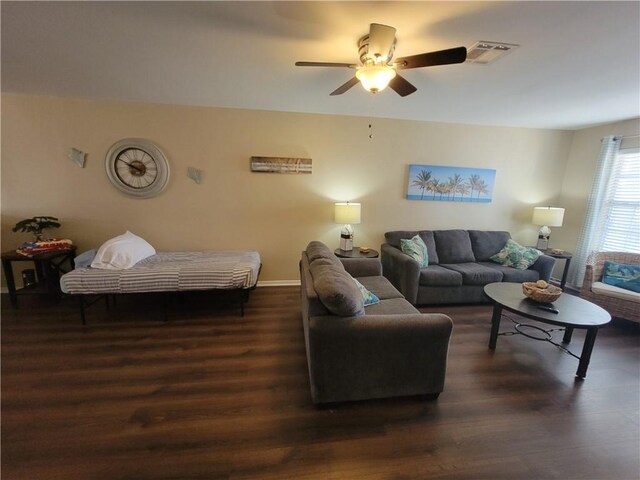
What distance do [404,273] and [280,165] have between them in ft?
7.08

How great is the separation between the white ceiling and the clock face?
0.56 meters

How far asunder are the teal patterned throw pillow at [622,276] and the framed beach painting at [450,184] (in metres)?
1.62

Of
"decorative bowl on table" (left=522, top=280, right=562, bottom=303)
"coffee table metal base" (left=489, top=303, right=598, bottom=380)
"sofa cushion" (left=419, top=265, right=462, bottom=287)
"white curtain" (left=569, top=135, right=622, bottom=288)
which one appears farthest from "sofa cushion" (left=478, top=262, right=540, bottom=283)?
"white curtain" (left=569, top=135, right=622, bottom=288)

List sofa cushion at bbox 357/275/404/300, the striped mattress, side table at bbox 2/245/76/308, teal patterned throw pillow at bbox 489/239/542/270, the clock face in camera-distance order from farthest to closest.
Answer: teal patterned throw pillow at bbox 489/239/542/270 < the clock face < side table at bbox 2/245/76/308 < the striped mattress < sofa cushion at bbox 357/275/404/300

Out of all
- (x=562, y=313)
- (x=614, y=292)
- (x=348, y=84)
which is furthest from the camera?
(x=614, y=292)

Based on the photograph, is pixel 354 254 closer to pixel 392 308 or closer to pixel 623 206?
pixel 392 308

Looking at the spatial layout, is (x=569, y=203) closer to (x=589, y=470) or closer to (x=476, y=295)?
(x=476, y=295)

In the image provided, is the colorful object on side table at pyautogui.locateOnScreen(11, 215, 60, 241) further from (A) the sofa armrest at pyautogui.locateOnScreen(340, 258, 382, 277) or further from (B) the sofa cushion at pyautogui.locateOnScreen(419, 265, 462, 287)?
(B) the sofa cushion at pyautogui.locateOnScreen(419, 265, 462, 287)

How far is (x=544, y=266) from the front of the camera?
341 centimetres

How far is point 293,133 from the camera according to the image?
3.53m

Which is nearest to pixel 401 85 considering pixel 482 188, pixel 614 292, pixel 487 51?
pixel 487 51

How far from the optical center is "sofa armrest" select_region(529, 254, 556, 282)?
11.1 feet

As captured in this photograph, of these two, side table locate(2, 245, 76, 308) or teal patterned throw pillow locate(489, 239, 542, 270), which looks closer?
side table locate(2, 245, 76, 308)

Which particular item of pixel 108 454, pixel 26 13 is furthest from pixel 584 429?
pixel 26 13
